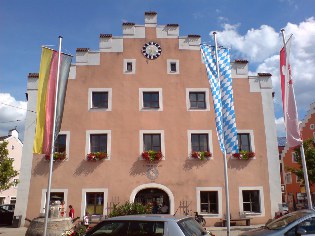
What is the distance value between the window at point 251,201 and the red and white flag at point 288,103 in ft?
26.3

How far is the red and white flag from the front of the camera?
13.7 meters

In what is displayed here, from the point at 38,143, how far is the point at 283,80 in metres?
10.5

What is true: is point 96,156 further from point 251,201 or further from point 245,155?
point 251,201

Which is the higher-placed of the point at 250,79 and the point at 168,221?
the point at 250,79

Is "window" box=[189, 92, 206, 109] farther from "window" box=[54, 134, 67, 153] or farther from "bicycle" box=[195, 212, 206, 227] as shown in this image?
"window" box=[54, 134, 67, 153]

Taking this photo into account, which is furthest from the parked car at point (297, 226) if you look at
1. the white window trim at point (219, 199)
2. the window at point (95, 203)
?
the window at point (95, 203)

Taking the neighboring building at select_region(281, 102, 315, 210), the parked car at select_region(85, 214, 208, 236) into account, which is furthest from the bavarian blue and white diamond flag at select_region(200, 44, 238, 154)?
the neighboring building at select_region(281, 102, 315, 210)

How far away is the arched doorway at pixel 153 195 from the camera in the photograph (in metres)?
20.5

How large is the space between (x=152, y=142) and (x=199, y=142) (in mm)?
3031

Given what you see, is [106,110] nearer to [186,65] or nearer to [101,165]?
[101,165]

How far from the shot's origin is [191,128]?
21.5 m

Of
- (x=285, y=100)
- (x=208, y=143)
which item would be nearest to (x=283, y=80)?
(x=285, y=100)

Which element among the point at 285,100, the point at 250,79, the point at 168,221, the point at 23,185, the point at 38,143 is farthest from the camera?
the point at 250,79

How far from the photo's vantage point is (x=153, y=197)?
2091 centimetres
